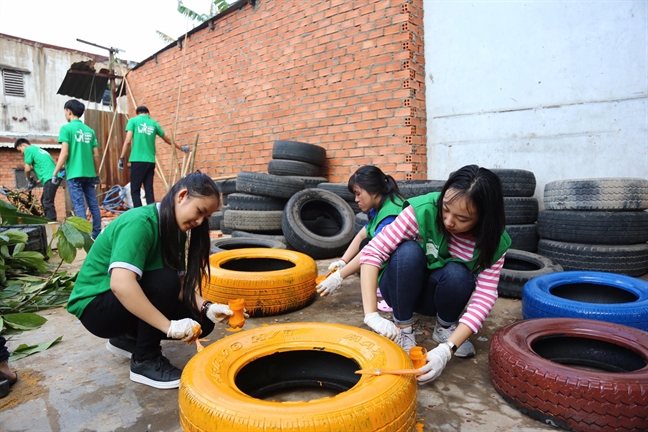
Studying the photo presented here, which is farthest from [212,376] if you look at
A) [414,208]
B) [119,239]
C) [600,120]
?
[600,120]

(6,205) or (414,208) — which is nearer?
(414,208)

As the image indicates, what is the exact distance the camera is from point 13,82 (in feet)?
62.0

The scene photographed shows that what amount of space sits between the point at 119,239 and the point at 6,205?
2.44m

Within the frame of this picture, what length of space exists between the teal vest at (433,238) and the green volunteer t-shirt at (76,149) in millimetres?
5013

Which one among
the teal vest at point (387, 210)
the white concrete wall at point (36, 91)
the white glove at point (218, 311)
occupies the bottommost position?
the white glove at point (218, 311)

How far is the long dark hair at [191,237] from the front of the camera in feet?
5.61

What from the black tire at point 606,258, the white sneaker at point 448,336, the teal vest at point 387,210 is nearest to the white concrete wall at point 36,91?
the teal vest at point 387,210

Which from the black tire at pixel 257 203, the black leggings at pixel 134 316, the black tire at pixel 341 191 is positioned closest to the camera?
the black leggings at pixel 134 316

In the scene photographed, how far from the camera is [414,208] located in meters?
1.94

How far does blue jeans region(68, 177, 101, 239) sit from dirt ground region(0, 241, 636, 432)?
3.40 metres

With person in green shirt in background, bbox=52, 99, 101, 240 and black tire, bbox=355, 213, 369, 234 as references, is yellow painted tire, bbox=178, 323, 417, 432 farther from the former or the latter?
person in green shirt in background, bbox=52, 99, 101, 240

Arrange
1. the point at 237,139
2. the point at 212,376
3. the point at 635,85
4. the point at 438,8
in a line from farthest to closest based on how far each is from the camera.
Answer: the point at 237,139 → the point at 438,8 → the point at 635,85 → the point at 212,376

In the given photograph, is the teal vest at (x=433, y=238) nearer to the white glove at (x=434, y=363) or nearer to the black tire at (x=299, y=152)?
the white glove at (x=434, y=363)

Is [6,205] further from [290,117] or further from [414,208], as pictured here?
[290,117]
